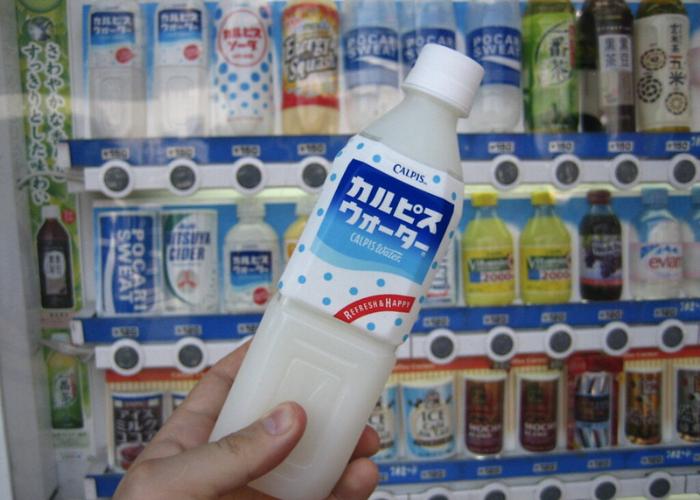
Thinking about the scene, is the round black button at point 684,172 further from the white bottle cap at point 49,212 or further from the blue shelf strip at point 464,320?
the white bottle cap at point 49,212

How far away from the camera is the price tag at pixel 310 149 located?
145 cm

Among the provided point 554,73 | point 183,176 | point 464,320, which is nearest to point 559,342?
point 464,320

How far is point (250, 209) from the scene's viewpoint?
1.65 meters

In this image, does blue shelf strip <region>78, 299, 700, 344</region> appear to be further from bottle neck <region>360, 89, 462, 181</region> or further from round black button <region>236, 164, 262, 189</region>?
bottle neck <region>360, 89, 462, 181</region>

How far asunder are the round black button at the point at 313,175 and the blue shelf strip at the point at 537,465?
75 cm

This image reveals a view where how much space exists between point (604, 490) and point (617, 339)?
0.43 metres

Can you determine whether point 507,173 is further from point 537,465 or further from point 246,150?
point 537,465

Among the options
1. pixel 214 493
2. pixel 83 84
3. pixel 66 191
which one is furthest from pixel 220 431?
pixel 83 84

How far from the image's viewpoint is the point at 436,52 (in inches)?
33.3

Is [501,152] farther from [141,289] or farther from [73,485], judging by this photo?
[73,485]

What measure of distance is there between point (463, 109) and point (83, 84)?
1.21 metres

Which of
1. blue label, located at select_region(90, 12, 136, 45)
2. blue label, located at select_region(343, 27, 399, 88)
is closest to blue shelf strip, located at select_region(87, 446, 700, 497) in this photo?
blue label, located at select_region(343, 27, 399, 88)

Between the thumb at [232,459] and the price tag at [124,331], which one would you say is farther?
the price tag at [124,331]

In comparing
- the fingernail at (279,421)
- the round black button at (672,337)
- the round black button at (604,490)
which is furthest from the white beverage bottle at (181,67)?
the round black button at (604,490)
